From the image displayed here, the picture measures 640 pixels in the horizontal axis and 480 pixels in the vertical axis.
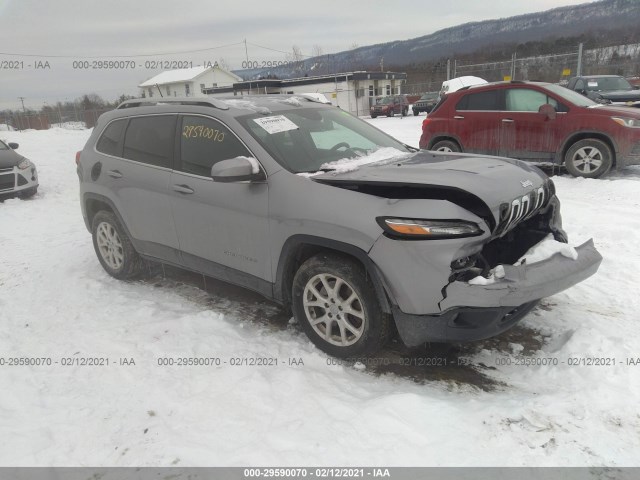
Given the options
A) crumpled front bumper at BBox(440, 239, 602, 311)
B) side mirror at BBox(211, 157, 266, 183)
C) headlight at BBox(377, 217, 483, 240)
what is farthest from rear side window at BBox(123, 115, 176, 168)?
crumpled front bumper at BBox(440, 239, 602, 311)

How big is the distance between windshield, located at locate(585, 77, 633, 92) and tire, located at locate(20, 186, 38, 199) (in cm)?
1514

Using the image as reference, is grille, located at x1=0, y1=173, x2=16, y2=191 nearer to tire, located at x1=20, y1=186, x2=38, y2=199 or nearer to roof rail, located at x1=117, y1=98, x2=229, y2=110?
tire, located at x1=20, y1=186, x2=38, y2=199

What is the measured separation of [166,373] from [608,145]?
8.14m

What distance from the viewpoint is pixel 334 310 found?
323 cm

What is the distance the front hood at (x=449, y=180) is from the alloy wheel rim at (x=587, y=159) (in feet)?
18.0

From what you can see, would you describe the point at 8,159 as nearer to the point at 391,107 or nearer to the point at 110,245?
the point at 110,245

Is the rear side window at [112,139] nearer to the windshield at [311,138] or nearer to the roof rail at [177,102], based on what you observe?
the roof rail at [177,102]

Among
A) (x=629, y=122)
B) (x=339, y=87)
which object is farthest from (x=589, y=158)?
(x=339, y=87)

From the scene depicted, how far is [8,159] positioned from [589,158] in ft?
37.6

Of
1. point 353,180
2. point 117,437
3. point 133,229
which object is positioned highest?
point 353,180

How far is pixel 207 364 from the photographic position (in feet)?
11.0

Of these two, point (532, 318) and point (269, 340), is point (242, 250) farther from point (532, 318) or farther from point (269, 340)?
point (532, 318)

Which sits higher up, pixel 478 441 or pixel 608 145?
pixel 608 145

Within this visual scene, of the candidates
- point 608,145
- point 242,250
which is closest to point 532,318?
point 242,250
